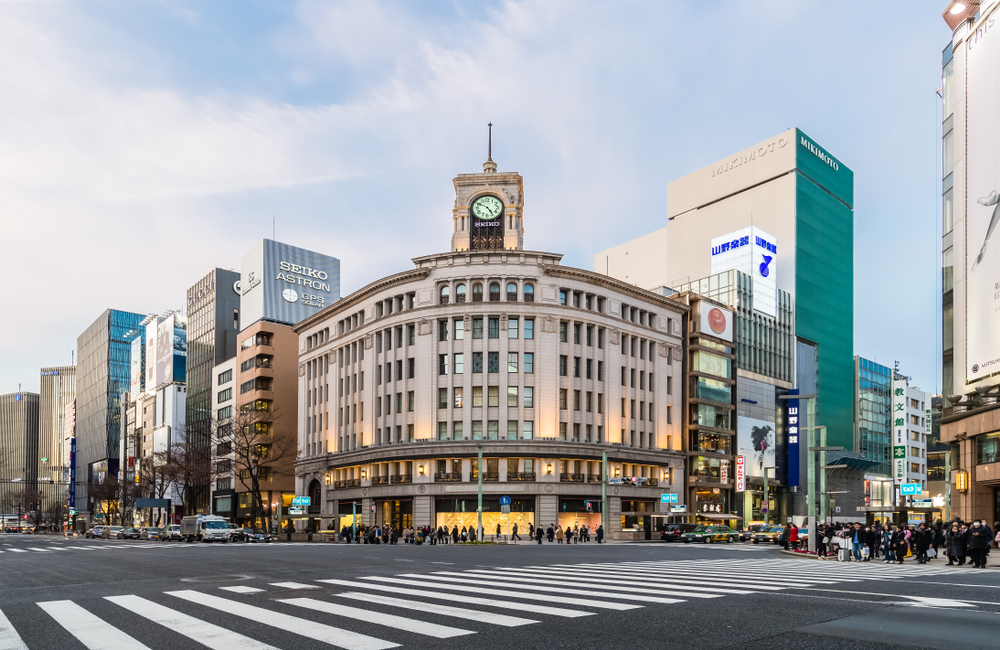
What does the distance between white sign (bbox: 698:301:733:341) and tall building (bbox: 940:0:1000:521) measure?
39.9 metres

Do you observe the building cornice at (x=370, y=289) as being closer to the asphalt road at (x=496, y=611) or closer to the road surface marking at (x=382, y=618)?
the asphalt road at (x=496, y=611)

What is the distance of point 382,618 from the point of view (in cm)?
1203

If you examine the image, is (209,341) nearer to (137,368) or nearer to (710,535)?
(137,368)

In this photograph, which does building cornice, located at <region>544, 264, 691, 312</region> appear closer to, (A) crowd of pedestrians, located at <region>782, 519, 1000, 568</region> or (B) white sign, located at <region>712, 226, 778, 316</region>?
(B) white sign, located at <region>712, 226, 778, 316</region>

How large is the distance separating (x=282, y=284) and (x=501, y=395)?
4465 cm

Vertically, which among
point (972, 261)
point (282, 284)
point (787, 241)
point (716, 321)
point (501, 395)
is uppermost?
point (787, 241)

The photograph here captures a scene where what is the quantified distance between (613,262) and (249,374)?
74642 millimetres

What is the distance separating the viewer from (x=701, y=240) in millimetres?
139750

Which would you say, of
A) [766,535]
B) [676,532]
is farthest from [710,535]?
[766,535]

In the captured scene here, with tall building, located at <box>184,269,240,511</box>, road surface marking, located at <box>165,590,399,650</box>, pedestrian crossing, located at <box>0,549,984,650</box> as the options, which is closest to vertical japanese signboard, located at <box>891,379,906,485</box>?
tall building, located at <box>184,269,240,511</box>

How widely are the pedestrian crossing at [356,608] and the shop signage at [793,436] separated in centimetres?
7854

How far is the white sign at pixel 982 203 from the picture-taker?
40156 millimetres

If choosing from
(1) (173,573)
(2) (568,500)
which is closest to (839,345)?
(2) (568,500)

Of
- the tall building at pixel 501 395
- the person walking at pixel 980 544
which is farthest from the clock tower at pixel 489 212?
the person walking at pixel 980 544
